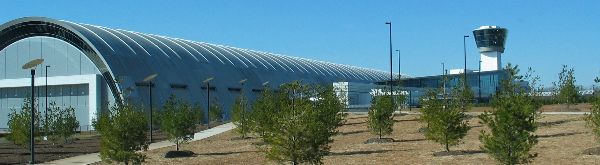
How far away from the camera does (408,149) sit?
28.7 metres

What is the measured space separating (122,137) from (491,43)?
141402 millimetres

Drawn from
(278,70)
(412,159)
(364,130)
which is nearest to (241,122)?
(364,130)

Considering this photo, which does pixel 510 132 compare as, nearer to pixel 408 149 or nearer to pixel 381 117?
pixel 408 149

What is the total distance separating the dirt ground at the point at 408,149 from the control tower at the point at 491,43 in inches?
4694

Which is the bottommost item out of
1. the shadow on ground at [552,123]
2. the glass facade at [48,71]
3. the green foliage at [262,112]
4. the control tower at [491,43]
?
the shadow on ground at [552,123]

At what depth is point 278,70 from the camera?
94.6 metres

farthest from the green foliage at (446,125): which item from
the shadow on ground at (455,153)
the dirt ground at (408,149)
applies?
the dirt ground at (408,149)

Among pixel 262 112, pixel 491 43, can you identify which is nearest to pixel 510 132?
pixel 262 112

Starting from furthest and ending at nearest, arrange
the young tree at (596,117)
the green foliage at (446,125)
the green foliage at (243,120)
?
the green foliage at (243,120), the green foliage at (446,125), the young tree at (596,117)

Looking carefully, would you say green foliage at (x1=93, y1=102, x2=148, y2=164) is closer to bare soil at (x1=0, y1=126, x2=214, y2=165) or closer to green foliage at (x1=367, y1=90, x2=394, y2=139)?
bare soil at (x1=0, y1=126, x2=214, y2=165)

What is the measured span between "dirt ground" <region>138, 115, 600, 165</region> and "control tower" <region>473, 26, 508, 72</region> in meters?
119

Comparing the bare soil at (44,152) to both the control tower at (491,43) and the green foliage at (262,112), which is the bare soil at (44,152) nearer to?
the green foliage at (262,112)

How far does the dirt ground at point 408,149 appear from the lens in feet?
79.0

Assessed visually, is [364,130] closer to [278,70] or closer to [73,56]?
[73,56]
